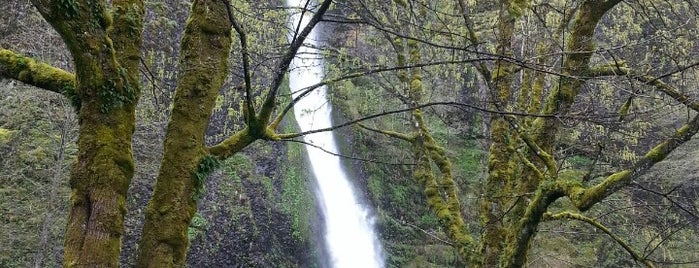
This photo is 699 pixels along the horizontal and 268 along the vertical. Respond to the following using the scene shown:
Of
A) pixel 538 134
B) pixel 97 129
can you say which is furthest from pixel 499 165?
pixel 97 129

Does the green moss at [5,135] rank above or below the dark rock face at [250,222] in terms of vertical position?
above

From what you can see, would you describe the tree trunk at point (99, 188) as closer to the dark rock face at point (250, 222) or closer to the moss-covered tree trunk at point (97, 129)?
the moss-covered tree trunk at point (97, 129)

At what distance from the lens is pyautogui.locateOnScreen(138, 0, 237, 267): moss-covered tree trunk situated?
100 inches

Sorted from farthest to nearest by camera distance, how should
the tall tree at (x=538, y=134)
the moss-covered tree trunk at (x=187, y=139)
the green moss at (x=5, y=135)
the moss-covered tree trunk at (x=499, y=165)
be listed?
1. the green moss at (x=5, y=135)
2. the moss-covered tree trunk at (x=499, y=165)
3. the tall tree at (x=538, y=134)
4. the moss-covered tree trunk at (x=187, y=139)

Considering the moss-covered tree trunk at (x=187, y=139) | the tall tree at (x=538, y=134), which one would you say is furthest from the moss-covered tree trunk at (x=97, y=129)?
the tall tree at (x=538, y=134)

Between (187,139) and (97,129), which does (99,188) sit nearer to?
(97,129)

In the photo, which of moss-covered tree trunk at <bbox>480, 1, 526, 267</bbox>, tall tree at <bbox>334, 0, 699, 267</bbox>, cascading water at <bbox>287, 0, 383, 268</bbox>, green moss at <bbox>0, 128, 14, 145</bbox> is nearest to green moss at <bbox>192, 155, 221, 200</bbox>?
tall tree at <bbox>334, 0, 699, 267</bbox>

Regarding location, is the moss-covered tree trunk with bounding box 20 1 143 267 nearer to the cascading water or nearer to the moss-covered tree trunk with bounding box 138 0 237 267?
the moss-covered tree trunk with bounding box 138 0 237 267

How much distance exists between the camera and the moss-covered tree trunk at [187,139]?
8.34 feet

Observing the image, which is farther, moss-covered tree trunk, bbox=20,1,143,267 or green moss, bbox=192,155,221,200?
green moss, bbox=192,155,221,200

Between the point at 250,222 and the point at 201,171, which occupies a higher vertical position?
the point at 201,171

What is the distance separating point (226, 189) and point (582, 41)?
9071mm

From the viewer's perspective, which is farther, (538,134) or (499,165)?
(499,165)

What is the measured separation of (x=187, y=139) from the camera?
8.72ft
